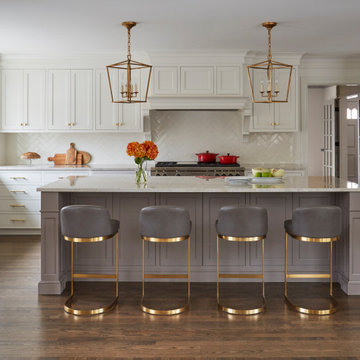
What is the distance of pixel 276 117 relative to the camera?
6.46 meters

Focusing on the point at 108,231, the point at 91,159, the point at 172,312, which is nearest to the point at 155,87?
the point at 91,159

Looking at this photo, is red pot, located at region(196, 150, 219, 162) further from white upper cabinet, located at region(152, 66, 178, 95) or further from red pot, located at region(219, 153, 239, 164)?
white upper cabinet, located at region(152, 66, 178, 95)

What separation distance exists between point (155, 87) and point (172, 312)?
11.8 ft

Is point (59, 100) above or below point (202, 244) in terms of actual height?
above

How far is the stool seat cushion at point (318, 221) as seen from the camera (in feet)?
11.2

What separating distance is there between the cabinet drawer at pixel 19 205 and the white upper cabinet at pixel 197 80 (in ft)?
8.24

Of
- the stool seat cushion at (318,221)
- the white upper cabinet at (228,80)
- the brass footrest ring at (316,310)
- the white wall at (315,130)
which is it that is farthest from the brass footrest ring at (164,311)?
the white wall at (315,130)

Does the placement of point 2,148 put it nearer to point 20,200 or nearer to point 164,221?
point 20,200

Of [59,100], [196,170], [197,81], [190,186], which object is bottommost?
[190,186]

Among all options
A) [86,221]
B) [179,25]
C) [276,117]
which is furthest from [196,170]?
[86,221]

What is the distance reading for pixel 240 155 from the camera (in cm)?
686

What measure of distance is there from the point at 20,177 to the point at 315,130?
20.8 feet

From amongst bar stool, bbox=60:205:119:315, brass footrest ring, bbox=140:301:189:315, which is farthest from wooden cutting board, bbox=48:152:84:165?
brass footrest ring, bbox=140:301:189:315

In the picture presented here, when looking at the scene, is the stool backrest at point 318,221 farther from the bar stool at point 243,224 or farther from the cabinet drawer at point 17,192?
the cabinet drawer at point 17,192
